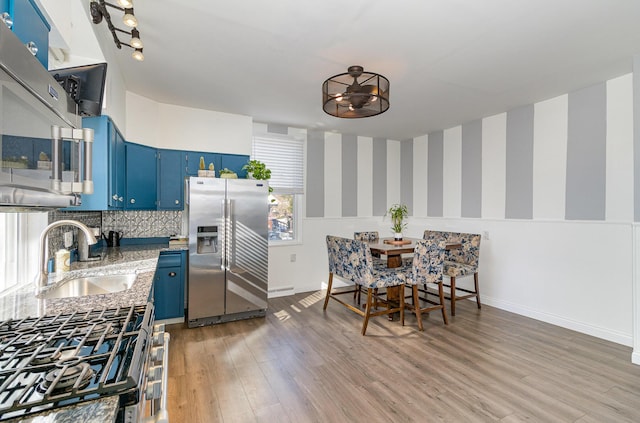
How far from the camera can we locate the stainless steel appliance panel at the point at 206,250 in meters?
3.48

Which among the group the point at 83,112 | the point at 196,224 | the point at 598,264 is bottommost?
the point at 598,264

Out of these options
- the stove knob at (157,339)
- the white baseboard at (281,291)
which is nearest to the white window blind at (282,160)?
the white baseboard at (281,291)

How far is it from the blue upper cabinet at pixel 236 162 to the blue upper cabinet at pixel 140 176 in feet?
2.71

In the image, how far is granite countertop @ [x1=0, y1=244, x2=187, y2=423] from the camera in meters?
Answer: 0.64

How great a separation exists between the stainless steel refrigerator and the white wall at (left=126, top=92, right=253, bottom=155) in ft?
2.52

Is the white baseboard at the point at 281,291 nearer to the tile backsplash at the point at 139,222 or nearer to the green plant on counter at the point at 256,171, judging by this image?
the tile backsplash at the point at 139,222

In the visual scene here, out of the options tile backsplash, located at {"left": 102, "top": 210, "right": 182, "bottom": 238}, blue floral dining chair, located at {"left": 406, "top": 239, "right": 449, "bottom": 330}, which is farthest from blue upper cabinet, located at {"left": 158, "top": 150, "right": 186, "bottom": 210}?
blue floral dining chair, located at {"left": 406, "top": 239, "right": 449, "bottom": 330}

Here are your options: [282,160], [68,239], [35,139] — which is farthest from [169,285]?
[35,139]

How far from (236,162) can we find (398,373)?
3152mm

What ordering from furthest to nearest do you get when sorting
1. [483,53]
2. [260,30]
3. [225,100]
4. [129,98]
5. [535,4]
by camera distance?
[225,100]
[129,98]
[483,53]
[260,30]
[535,4]

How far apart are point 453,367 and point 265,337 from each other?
180cm

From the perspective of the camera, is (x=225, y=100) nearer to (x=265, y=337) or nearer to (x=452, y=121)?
(x=265, y=337)

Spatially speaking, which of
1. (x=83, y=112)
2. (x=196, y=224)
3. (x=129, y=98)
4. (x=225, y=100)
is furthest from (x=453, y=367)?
(x=129, y=98)

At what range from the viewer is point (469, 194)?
4.56 meters
